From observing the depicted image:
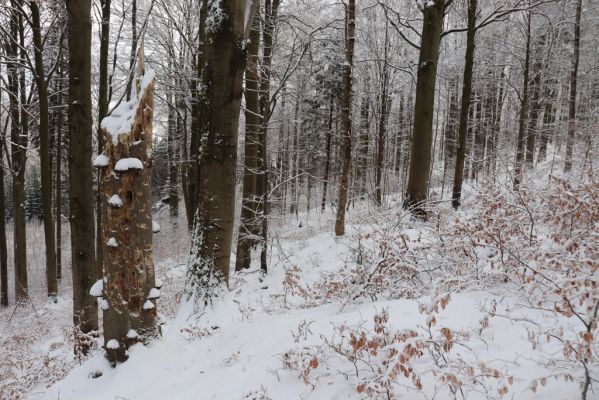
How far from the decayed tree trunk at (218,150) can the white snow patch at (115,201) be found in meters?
1.22

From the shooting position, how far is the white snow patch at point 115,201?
3.32 metres

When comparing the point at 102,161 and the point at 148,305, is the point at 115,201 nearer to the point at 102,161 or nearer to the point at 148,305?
the point at 102,161

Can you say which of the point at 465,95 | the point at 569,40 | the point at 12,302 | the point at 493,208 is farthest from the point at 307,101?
the point at 493,208

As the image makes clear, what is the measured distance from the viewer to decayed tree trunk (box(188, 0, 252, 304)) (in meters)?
4.27

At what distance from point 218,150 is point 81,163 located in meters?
2.61

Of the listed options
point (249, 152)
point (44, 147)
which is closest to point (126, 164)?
point (249, 152)

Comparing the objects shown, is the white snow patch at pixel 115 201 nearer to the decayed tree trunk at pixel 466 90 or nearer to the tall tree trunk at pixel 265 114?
the tall tree trunk at pixel 265 114

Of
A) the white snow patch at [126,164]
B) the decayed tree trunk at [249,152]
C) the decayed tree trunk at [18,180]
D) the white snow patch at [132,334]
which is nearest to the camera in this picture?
the white snow patch at [126,164]

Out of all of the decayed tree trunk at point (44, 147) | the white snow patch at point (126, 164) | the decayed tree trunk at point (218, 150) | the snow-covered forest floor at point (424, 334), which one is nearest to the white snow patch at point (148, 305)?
the snow-covered forest floor at point (424, 334)

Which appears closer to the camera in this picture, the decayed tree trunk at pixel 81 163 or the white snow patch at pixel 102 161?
the white snow patch at pixel 102 161

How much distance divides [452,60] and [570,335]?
25.4 metres

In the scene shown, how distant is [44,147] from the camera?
10781mm

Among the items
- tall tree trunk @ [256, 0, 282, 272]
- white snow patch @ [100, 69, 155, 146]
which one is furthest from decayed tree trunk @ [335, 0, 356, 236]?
white snow patch @ [100, 69, 155, 146]

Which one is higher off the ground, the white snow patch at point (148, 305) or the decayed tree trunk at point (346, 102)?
the decayed tree trunk at point (346, 102)
